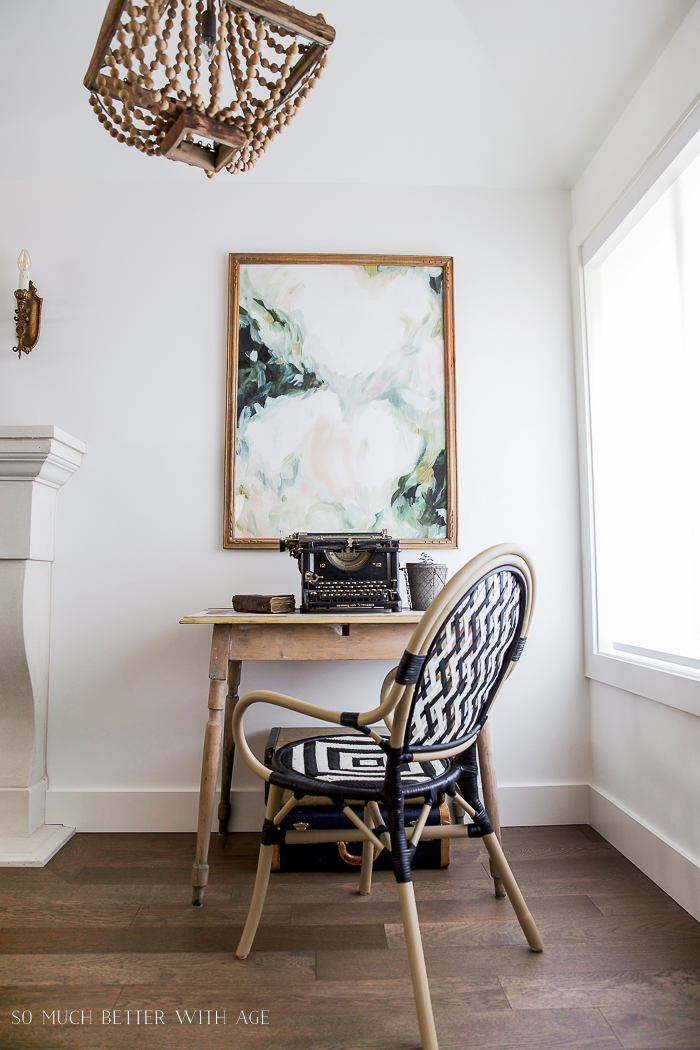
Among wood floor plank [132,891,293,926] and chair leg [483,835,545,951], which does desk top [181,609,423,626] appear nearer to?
chair leg [483,835,545,951]

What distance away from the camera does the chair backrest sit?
1.26 meters

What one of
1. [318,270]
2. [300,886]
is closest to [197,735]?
[300,886]

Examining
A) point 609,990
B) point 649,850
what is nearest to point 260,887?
→ point 609,990

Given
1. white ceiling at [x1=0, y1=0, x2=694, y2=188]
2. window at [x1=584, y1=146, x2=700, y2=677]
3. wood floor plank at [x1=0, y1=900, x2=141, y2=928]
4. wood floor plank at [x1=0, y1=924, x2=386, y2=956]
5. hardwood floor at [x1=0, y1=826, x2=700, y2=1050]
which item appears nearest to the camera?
hardwood floor at [x1=0, y1=826, x2=700, y2=1050]

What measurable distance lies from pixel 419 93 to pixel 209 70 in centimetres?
146

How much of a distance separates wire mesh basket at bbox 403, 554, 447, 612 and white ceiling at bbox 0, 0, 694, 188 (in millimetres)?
1676

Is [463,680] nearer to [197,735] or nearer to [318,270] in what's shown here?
[197,735]

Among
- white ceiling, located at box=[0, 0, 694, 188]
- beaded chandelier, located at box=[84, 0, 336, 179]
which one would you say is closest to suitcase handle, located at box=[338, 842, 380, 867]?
beaded chandelier, located at box=[84, 0, 336, 179]

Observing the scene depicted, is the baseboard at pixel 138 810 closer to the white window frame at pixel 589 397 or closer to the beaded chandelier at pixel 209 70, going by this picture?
the white window frame at pixel 589 397

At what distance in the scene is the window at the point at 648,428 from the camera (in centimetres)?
198

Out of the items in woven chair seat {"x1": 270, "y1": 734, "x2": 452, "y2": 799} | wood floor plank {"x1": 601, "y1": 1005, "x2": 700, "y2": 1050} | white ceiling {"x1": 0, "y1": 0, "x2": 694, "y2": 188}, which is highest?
white ceiling {"x1": 0, "y1": 0, "x2": 694, "y2": 188}

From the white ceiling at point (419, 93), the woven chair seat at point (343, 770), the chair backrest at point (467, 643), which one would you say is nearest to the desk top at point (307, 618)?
the woven chair seat at point (343, 770)

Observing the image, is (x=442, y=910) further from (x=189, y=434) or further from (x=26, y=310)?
(x=26, y=310)

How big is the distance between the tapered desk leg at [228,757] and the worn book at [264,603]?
0.36 m
